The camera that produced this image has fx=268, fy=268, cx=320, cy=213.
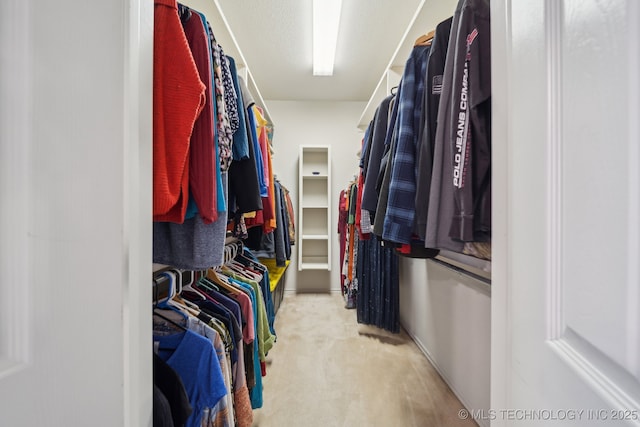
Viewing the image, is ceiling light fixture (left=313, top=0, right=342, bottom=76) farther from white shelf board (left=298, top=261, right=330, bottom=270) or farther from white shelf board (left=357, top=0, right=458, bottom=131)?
white shelf board (left=298, top=261, right=330, bottom=270)

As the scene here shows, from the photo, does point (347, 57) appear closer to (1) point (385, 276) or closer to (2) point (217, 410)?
(1) point (385, 276)

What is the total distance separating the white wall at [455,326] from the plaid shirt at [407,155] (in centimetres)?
63

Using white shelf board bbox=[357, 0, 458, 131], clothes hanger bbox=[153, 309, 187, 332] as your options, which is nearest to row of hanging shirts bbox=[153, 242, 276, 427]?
clothes hanger bbox=[153, 309, 187, 332]

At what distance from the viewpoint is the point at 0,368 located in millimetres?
275

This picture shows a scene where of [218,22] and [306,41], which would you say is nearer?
[218,22]

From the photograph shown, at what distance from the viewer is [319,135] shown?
354cm

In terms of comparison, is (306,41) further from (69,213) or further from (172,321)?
(69,213)

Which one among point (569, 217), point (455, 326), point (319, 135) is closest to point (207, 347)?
point (569, 217)

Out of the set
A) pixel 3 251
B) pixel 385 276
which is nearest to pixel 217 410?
pixel 3 251

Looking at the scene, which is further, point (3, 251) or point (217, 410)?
point (217, 410)

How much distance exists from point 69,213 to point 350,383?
1.70 m

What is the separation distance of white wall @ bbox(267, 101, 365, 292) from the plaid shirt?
2492mm

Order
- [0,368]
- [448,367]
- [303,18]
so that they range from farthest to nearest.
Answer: [303,18]
[448,367]
[0,368]

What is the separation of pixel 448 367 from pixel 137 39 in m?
1.99
